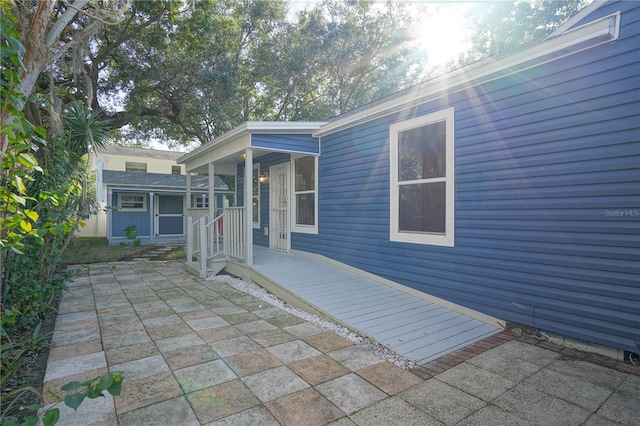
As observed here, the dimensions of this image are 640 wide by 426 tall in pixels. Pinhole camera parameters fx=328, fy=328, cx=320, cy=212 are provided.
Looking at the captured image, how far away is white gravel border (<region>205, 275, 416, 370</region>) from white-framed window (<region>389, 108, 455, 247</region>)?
170 centimetres

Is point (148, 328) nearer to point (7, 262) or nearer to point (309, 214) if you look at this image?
point (7, 262)

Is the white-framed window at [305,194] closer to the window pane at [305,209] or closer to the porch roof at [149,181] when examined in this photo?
the window pane at [305,209]

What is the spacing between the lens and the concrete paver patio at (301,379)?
2.12m

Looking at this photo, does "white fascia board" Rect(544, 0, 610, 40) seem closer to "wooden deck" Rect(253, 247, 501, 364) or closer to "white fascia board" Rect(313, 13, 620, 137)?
"white fascia board" Rect(313, 13, 620, 137)

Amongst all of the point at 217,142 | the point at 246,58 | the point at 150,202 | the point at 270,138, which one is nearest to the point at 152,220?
the point at 150,202

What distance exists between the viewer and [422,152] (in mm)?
4648

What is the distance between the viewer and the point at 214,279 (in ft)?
20.6

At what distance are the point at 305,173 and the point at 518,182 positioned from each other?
164 inches

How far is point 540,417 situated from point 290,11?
14.4 meters

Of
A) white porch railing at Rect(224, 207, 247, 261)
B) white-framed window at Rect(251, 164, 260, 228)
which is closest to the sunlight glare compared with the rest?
white-framed window at Rect(251, 164, 260, 228)

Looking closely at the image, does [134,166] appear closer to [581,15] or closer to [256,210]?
[256,210]

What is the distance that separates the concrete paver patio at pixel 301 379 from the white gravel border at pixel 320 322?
0.10 meters

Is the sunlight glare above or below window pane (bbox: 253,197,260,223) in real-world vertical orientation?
above

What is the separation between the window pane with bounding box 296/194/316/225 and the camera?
6695 mm
